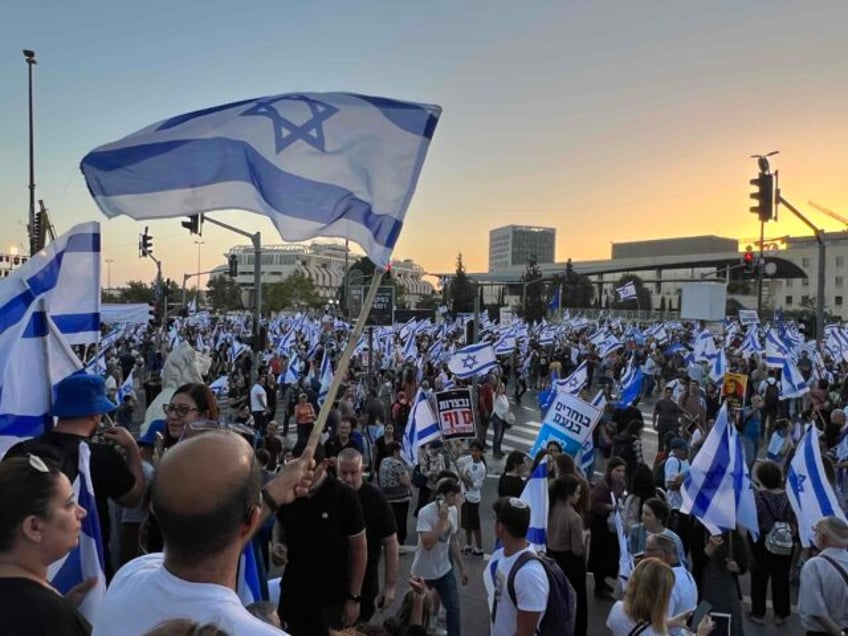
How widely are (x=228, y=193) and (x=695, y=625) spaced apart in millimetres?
4355

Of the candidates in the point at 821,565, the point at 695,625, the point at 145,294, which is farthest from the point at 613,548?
the point at 145,294

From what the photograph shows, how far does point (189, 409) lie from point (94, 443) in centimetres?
65

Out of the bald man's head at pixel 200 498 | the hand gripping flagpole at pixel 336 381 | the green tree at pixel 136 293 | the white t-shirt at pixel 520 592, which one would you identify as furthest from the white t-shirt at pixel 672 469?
the green tree at pixel 136 293

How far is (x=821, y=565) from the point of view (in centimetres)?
470

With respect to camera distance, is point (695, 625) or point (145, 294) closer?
point (695, 625)

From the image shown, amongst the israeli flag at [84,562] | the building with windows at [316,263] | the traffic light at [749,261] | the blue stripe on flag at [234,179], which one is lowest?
the israeli flag at [84,562]

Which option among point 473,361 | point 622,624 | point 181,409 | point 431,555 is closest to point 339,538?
point 181,409

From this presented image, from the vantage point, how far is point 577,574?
597 centimetres

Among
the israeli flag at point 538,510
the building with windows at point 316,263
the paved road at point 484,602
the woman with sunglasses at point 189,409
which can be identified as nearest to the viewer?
the woman with sunglasses at point 189,409

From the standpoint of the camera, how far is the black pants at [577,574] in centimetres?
586

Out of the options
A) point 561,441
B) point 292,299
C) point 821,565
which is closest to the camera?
point 821,565

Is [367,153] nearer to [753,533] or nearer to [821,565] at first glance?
[821,565]

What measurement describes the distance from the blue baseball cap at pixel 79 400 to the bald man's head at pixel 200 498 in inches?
66.7

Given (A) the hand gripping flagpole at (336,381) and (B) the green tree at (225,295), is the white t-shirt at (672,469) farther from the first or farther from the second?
(B) the green tree at (225,295)
